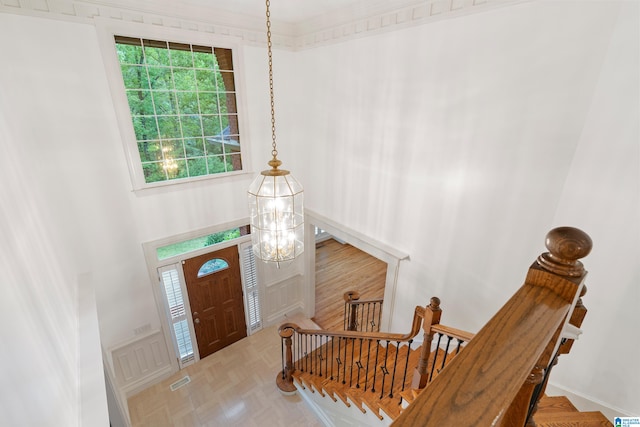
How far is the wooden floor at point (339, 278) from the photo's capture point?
244 inches

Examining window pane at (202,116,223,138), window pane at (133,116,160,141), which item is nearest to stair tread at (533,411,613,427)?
window pane at (202,116,223,138)

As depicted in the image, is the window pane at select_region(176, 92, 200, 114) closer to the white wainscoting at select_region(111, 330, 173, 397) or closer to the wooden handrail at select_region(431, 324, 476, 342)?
the white wainscoting at select_region(111, 330, 173, 397)

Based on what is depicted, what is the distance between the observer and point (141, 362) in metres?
4.33

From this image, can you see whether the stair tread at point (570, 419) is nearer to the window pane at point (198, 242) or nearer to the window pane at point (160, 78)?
the window pane at point (198, 242)

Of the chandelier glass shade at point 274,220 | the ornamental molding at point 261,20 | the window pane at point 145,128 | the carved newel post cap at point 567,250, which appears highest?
the ornamental molding at point 261,20

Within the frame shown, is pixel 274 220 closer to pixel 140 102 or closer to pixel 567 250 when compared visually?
pixel 567 250

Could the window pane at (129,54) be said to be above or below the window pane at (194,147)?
above

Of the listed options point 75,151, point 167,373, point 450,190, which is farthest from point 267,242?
point 167,373

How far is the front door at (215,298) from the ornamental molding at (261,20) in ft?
10.3

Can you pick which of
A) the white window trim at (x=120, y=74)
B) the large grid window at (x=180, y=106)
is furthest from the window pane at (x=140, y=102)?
the white window trim at (x=120, y=74)

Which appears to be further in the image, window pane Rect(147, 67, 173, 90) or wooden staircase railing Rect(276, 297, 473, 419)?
window pane Rect(147, 67, 173, 90)

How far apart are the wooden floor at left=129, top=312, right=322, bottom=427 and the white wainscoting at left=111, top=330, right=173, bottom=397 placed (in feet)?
0.51

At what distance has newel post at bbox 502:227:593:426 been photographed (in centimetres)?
76

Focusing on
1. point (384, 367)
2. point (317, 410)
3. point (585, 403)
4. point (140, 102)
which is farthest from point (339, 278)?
point (140, 102)
